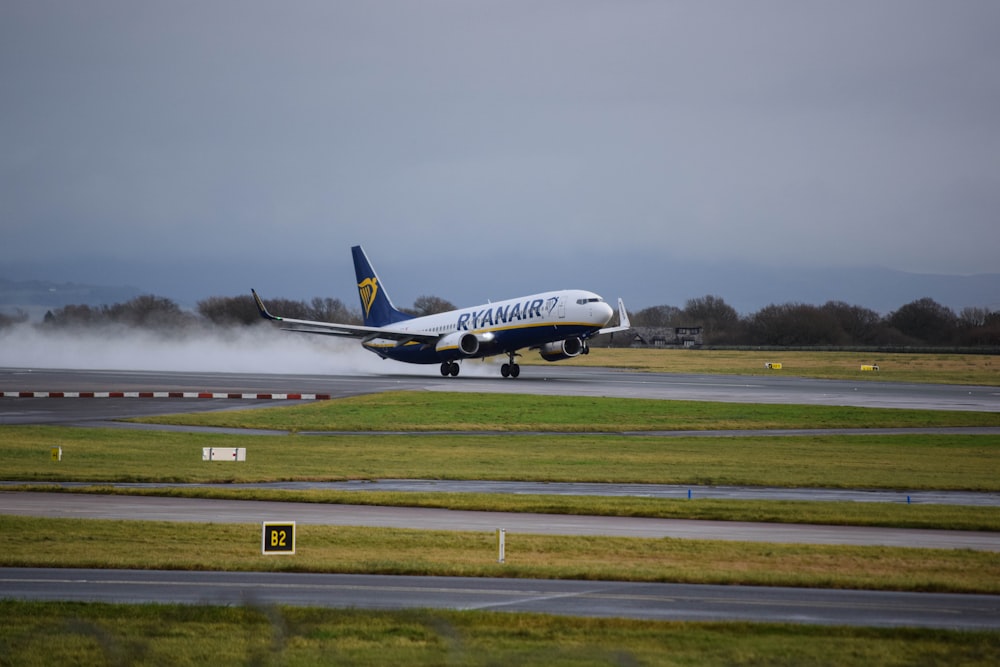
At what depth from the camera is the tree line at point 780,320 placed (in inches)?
4567

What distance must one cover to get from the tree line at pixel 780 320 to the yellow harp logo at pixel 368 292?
Answer: 92.8ft

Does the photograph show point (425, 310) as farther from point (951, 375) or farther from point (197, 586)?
point (197, 586)

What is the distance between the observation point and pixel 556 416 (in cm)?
5325

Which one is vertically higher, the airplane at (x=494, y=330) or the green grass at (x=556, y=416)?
the airplane at (x=494, y=330)

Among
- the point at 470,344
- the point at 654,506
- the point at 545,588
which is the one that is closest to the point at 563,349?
the point at 470,344

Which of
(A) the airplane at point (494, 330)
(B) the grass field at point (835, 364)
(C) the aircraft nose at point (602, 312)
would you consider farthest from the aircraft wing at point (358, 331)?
(B) the grass field at point (835, 364)

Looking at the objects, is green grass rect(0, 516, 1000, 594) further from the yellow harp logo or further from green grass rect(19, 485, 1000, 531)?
the yellow harp logo

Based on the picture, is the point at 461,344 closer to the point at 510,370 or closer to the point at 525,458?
the point at 510,370

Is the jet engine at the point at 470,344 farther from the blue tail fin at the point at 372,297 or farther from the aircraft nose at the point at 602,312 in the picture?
the blue tail fin at the point at 372,297

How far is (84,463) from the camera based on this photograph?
34.8 meters

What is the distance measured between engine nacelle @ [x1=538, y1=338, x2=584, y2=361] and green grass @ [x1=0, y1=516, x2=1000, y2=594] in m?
53.8

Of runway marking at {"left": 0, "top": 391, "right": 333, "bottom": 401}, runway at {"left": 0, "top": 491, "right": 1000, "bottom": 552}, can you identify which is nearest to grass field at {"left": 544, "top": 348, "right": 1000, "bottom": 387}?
runway marking at {"left": 0, "top": 391, "right": 333, "bottom": 401}

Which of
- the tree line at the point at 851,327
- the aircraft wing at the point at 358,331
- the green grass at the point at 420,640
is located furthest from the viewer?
the tree line at the point at 851,327

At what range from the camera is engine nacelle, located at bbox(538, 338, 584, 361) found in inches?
3007
